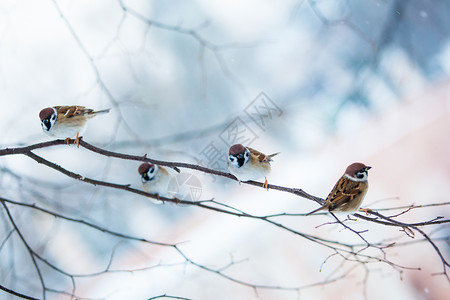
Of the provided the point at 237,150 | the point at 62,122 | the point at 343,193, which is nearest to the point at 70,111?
the point at 62,122

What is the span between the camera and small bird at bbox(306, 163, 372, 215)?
813mm

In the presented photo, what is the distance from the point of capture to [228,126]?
1450 mm

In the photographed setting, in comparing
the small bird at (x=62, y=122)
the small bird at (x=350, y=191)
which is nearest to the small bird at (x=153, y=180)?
the small bird at (x=62, y=122)

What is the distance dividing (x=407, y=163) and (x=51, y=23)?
4.34ft

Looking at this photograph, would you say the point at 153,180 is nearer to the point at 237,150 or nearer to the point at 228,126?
the point at 237,150

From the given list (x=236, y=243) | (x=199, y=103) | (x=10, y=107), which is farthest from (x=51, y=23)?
(x=236, y=243)

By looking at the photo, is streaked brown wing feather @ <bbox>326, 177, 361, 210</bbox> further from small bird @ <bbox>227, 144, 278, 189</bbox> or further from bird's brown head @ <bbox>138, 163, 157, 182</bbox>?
bird's brown head @ <bbox>138, 163, 157, 182</bbox>

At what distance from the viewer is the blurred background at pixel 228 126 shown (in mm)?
1322

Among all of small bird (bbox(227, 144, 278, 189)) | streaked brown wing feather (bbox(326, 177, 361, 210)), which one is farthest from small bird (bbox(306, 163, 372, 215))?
small bird (bbox(227, 144, 278, 189))

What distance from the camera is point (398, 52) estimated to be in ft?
4.89

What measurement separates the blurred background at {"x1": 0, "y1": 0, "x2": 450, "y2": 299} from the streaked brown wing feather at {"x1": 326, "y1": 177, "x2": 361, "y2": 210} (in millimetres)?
521

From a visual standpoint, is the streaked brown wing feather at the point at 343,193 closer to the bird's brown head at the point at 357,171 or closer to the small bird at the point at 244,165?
the bird's brown head at the point at 357,171

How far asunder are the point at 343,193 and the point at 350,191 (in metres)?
0.02

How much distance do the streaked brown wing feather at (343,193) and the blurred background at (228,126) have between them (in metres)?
0.52
